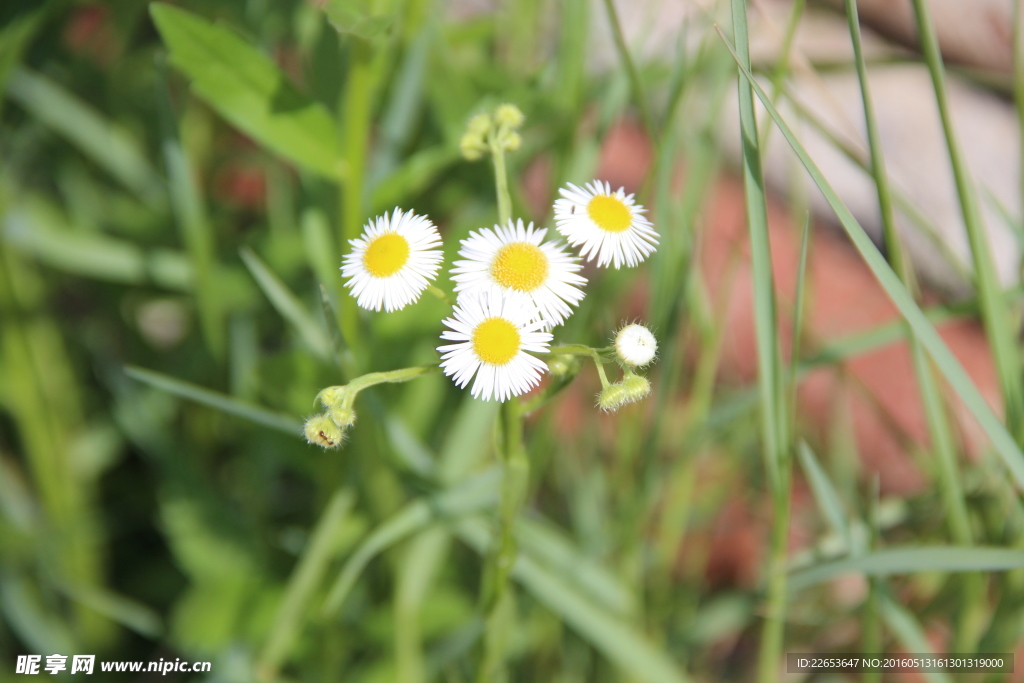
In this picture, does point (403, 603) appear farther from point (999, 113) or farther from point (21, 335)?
point (999, 113)

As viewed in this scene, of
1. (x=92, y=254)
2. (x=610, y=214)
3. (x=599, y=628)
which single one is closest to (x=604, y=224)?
(x=610, y=214)

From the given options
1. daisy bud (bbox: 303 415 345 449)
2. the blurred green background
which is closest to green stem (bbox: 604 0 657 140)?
the blurred green background

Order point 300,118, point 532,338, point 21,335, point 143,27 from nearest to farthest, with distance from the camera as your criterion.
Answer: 1. point 532,338
2. point 300,118
3. point 21,335
4. point 143,27

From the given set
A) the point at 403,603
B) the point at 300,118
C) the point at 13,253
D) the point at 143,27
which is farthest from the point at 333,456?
the point at 143,27

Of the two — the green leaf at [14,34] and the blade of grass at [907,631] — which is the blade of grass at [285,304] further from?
the blade of grass at [907,631]

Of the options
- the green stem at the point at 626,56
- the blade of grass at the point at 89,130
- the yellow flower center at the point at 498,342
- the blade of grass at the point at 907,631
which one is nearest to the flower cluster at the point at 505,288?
the yellow flower center at the point at 498,342

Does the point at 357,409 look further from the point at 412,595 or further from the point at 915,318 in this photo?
the point at 915,318
